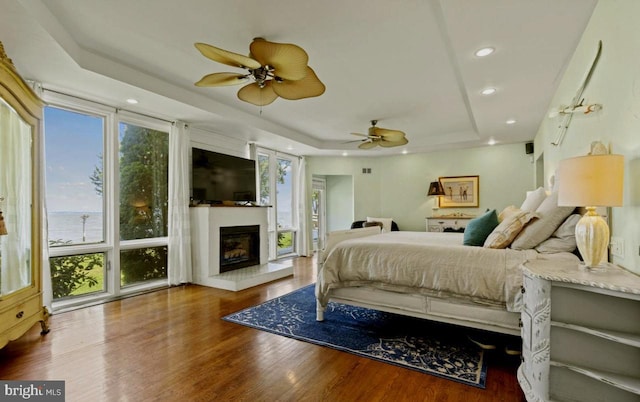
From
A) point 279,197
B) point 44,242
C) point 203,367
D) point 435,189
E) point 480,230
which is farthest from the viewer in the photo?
point 279,197

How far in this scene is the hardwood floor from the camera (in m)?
1.89

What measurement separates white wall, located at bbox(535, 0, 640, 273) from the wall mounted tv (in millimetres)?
4694

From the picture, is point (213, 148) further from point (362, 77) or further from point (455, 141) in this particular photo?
point (455, 141)

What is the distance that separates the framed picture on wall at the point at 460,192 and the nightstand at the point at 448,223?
362 mm

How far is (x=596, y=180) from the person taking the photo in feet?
5.05

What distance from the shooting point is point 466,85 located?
3410 mm

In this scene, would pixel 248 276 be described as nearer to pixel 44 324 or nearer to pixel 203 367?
pixel 44 324

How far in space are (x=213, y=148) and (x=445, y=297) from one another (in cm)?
441

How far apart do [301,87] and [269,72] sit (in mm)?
321

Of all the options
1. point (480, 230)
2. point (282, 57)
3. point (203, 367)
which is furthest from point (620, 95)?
point (203, 367)

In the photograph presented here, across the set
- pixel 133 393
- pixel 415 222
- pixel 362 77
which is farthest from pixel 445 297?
pixel 415 222

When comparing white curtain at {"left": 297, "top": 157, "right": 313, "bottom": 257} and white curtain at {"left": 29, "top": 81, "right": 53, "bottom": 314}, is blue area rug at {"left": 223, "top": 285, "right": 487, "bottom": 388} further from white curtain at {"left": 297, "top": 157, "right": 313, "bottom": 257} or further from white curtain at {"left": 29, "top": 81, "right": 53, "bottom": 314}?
white curtain at {"left": 297, "top": 157, "right": 313, "bottom": 257}

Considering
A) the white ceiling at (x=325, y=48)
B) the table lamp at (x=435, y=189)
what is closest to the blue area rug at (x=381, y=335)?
the white ceiling at (x=325, y=48)

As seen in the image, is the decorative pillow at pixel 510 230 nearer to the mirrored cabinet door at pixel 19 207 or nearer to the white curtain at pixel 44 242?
the mirrored cabinet door at pixel 19 207
